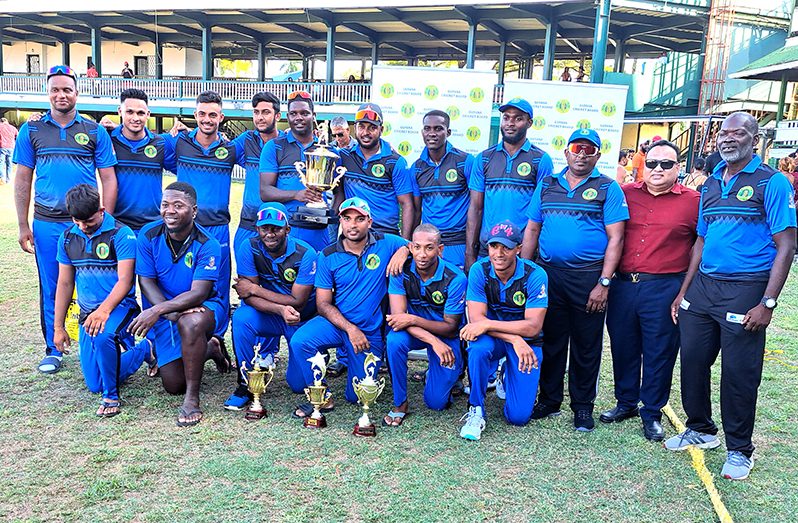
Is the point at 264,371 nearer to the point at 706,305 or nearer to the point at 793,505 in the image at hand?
the point at 706,305

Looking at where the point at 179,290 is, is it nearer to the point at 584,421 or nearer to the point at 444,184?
the point at 444,184

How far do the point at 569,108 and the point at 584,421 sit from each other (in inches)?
197

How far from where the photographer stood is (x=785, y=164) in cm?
1180

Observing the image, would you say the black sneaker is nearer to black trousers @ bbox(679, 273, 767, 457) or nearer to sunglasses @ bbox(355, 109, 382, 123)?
black trousers @ bbox(679, 273, 767, 457)

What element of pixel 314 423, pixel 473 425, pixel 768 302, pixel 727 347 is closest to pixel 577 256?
pixel 727 347

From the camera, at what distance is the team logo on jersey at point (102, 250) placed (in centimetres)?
488

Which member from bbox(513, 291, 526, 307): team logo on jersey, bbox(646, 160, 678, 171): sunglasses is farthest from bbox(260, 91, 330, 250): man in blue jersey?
bbox(646, 160, 678, 171): sunglasses

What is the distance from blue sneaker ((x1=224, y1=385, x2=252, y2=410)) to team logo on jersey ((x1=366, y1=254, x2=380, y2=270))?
1.31 m

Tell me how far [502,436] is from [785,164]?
1002 cm

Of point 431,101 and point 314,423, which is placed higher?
point 431,101

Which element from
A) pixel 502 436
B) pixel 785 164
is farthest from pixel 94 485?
pixel 785 164

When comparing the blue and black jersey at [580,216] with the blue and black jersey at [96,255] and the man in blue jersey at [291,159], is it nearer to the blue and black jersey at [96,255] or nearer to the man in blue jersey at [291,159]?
the man in blue jersey at [291,159]

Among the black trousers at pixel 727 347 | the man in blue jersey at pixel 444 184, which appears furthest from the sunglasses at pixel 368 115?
the black trousers at pixel 727 347

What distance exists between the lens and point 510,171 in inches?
203
